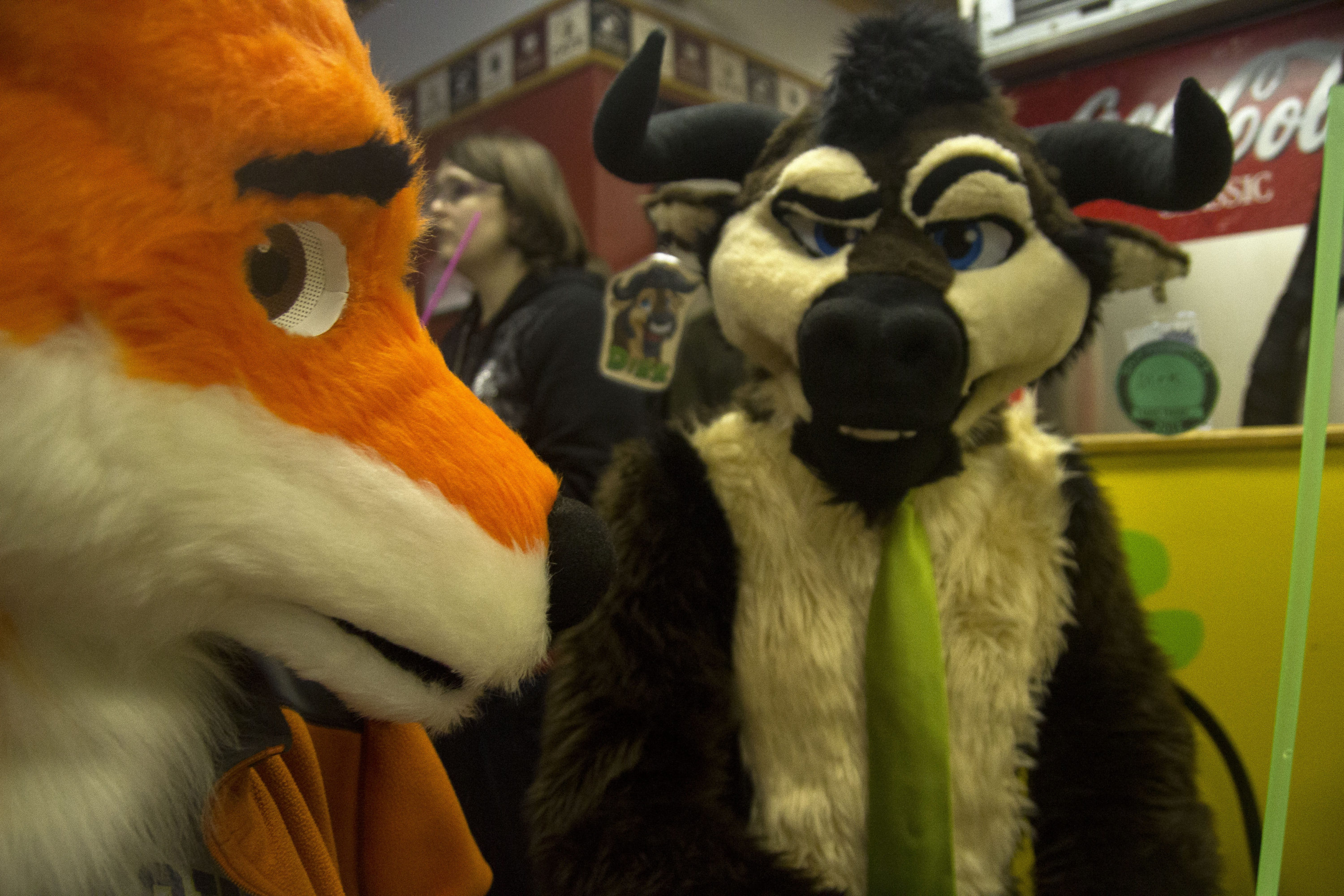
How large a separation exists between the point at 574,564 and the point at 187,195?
22cm

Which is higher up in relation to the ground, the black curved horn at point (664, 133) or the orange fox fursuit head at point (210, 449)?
the black curved horn at point (664, 133)

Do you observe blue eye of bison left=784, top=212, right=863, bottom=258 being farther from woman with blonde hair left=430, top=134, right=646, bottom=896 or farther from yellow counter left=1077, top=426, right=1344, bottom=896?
yellow counter left=1077, top=426, right=1344, bottom=896

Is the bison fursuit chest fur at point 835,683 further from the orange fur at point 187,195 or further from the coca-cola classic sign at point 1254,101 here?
the coca-cola classic sign at point 1254,101

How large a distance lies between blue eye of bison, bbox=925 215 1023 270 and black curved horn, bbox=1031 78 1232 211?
11 centimetres

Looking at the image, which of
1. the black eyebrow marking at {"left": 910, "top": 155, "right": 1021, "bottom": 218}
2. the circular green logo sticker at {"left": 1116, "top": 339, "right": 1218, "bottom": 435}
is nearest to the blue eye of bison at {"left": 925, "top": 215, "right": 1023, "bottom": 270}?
the black eyebrow marking at {"left": 910, "top": 155, "right": 1021, "bottom": 218}

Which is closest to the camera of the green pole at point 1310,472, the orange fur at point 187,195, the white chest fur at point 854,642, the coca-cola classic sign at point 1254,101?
the orange fur at point 187,195

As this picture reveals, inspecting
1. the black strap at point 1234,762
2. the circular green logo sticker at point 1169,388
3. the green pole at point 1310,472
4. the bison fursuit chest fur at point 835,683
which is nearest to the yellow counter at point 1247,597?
the circular green logo sticker at point 1169,388

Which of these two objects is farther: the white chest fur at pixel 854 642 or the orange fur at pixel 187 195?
the white chest fur at pixel 854 642

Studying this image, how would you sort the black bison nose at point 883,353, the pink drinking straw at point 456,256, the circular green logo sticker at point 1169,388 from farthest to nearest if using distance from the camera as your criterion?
the circular green logo sticker at point 1169,388
the pink drinking straw at point 456,256
the black bison nose at point 883,353

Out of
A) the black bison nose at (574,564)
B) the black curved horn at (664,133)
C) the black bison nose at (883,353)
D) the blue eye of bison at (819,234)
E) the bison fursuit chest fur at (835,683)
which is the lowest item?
the bison fursuit chest fur at (835,683)

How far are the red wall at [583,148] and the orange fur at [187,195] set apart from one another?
148 centimetres

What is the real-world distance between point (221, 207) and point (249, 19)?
0.25 feet

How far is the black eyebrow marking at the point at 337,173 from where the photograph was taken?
1.06 ft

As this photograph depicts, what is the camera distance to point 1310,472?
1.61 feet
